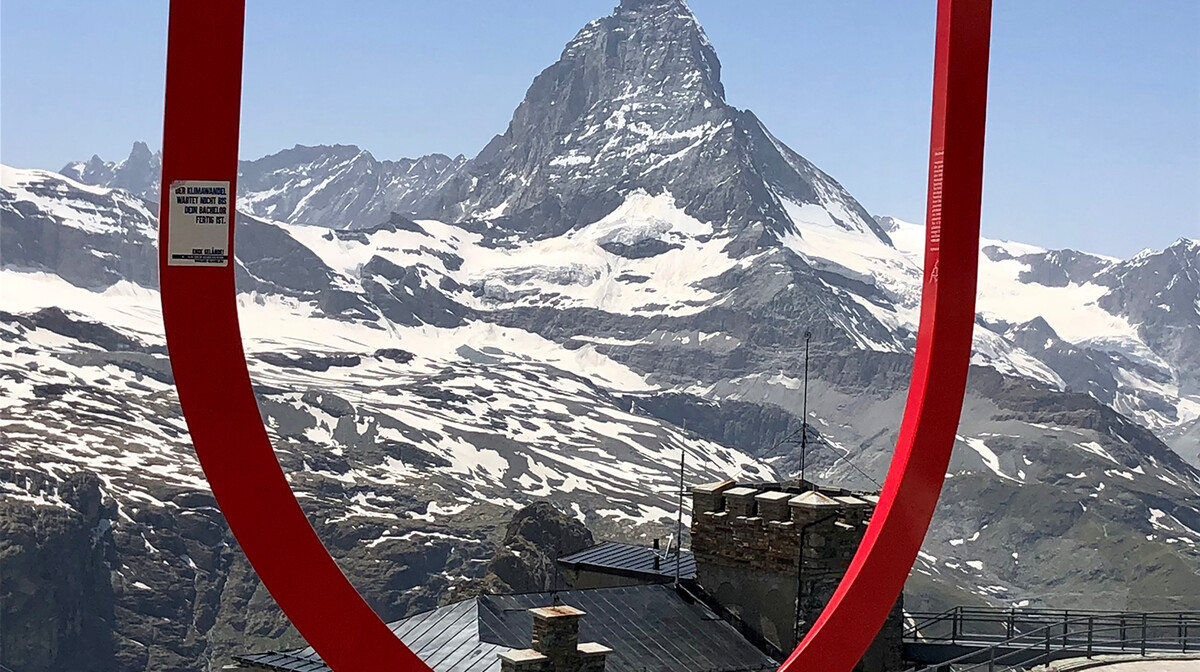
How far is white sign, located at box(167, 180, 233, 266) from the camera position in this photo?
12.4 metres

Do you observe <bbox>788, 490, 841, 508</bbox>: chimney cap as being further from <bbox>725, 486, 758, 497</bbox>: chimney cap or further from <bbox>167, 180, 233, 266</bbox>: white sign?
<bbox>167, 180, 233, 266</bbox>: white sign

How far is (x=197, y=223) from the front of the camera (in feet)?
40.9

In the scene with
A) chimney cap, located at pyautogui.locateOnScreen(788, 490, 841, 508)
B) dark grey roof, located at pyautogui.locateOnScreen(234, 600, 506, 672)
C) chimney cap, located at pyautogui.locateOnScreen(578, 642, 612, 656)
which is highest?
chimney cap, located at pyautogui.locateOnScreen(788, 490, 841, 508)

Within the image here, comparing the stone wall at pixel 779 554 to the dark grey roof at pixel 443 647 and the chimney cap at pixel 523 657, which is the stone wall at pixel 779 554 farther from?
the chimney cap at pixel 523 657

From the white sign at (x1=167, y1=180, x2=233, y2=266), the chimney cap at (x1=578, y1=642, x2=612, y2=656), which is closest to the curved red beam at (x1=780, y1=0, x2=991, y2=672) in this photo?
the white sign at (x1=167, y1=180, x2=233, y2=266)

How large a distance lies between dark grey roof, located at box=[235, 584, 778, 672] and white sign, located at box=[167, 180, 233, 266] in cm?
1794

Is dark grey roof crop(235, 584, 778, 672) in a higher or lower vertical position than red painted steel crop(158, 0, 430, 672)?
lower

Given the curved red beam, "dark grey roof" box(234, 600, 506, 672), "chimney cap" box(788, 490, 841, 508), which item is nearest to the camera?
the curved red beam

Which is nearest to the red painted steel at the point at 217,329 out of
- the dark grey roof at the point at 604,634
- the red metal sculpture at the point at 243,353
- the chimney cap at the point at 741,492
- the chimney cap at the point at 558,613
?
the red metal sculpture at the point at 243,353

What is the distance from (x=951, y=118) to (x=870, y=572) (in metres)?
4.43

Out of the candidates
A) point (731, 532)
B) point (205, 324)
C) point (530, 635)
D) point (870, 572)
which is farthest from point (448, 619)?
point (205, 324)

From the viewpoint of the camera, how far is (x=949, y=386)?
583 inches

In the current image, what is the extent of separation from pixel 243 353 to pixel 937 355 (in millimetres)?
6490

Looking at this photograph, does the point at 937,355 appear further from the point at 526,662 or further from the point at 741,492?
the point at 741,492
